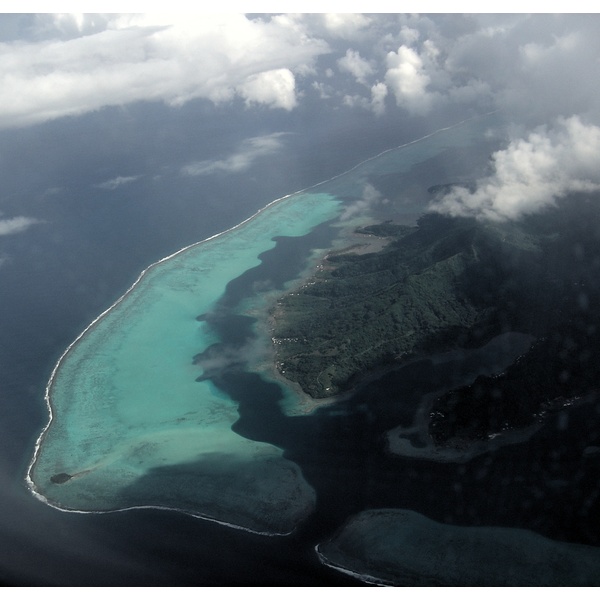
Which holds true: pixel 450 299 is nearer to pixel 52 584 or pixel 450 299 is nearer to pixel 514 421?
pixel 514 421

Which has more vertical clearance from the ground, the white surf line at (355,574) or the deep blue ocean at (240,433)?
the deep blue ocean at (240,433)

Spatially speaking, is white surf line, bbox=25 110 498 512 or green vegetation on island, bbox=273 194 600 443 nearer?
green vegetation on island, bbox=273 194 600 443

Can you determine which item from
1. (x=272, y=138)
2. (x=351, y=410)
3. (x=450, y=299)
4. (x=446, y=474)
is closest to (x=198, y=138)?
(x=272, y=138)

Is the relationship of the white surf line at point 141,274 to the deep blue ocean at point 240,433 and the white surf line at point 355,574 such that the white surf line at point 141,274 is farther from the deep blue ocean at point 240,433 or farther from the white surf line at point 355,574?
the white surf line at point 355,574

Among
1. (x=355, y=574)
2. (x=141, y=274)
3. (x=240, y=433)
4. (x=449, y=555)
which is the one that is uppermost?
(x=141, y=274)

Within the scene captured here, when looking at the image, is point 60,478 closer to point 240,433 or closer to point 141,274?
point 240,433

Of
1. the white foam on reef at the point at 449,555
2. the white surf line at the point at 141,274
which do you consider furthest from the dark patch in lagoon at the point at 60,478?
the white foam on reef at the point at 449,555

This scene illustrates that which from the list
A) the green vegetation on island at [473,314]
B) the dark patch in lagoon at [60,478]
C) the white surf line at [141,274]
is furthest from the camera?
the white surf line at [141,274]

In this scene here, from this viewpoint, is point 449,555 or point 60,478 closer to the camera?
point 449,555

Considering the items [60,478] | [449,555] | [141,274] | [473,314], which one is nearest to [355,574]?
[449,555]

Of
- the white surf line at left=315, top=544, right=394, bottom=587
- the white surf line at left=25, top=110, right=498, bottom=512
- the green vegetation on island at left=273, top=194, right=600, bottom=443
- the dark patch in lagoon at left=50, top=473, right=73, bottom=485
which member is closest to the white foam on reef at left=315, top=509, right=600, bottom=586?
the white surf line at left=315, top=544, right=394, bottom=587

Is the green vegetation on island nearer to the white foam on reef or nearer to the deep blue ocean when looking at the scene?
the deep blue ocean
